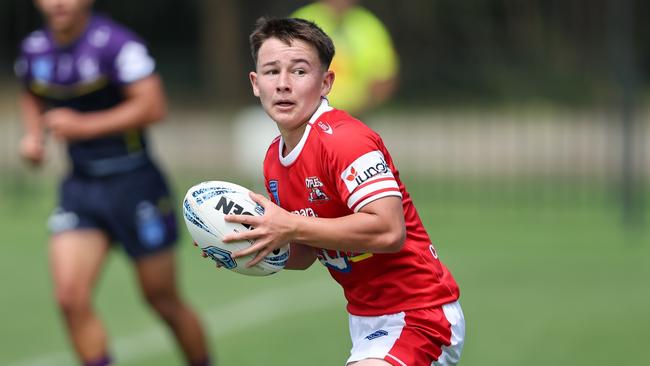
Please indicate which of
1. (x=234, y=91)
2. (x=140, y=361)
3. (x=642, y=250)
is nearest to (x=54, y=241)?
(x=140, y=361)

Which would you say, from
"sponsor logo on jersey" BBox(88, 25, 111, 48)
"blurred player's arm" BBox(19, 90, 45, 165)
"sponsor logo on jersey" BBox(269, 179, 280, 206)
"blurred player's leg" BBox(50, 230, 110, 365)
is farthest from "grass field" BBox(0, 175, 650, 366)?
"sponsor logo on jersey" BBox(269, 179, 280, 206)

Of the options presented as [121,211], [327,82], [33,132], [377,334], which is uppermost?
[327,82]

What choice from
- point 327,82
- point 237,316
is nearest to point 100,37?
point 327,82

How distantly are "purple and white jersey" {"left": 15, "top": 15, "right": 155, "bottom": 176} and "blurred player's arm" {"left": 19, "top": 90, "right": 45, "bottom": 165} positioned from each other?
146 millimetres

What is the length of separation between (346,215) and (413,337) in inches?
21.6

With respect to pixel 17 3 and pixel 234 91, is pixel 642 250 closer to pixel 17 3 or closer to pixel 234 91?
pixel 17 3

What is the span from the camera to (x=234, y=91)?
2570cm

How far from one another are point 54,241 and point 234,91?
18.7 m

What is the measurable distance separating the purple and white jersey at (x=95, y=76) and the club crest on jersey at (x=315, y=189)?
2566mm

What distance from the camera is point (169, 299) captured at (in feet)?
23.6

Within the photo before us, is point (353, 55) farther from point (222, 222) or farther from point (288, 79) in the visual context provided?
point (222, 222)

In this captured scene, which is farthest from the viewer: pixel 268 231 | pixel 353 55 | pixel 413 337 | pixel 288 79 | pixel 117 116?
pixel 353 55

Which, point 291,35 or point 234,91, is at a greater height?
point 291,35

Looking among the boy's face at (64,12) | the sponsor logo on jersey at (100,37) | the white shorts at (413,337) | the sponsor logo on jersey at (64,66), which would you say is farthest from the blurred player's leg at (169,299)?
the white shorts at (413,337)
